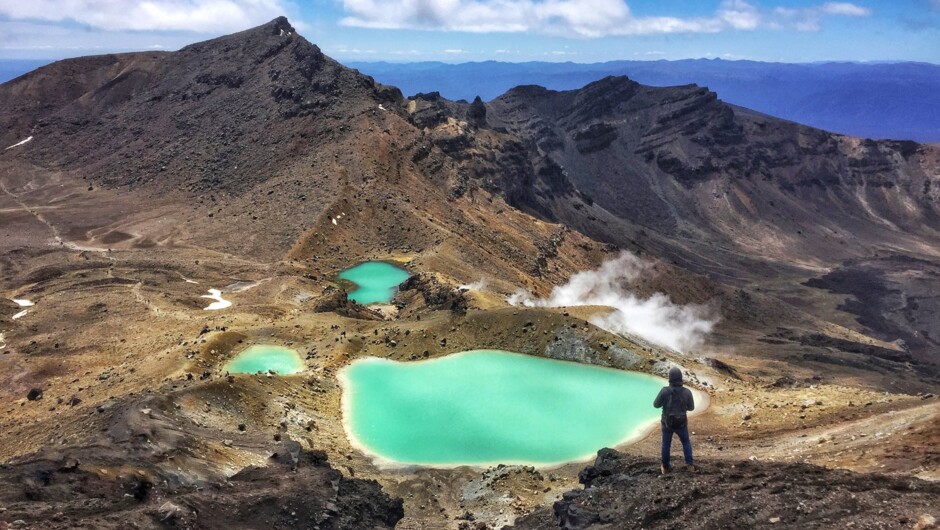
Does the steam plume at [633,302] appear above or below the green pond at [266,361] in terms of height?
below

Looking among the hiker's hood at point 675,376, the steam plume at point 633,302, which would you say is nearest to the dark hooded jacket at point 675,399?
the hiker's hood at point 675,376

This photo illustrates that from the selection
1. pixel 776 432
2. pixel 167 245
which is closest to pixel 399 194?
pixel 167 245

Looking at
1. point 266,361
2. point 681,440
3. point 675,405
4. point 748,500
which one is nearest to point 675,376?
point 675,405

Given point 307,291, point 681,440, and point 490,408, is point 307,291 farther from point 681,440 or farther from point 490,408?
point 681,440

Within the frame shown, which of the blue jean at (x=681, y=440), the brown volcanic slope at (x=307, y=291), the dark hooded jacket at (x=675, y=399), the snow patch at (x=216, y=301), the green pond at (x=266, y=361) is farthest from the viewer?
the snow patch at (x=216, y=301)

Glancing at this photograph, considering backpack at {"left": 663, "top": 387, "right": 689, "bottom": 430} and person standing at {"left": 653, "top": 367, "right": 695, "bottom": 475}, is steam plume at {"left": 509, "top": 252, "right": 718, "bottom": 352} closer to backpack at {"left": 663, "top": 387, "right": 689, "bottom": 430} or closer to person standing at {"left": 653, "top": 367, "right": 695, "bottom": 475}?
person standing at {"left": 653, "top": 367, "right": 695, "bottom": 475}

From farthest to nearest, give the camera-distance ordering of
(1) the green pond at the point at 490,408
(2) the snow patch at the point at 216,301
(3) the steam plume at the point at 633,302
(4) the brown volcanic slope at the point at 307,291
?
(3) the steam plume at the point at 633,302, (2) the snow patch at the point at 216,301, (1) the green pond at the point at 490,408, (4) the brown volcanic slope at the point at 307,291

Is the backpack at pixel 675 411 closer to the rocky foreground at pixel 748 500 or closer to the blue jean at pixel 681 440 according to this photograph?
the blue jean at pixel 681 440

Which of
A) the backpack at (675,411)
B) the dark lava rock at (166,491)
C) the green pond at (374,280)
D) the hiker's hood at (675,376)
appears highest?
the hiker's hood at (675,376)
